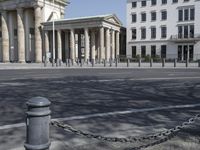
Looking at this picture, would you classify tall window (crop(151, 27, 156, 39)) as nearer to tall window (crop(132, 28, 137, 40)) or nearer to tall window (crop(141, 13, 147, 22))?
tall window (crop(141, 13, 147, 22))

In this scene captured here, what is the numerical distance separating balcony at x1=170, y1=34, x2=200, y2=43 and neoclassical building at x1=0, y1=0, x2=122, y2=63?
13787mm

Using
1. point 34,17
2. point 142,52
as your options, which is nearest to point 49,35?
point 34,17

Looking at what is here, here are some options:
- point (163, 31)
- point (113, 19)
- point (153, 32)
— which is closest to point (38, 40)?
point (113, 19)

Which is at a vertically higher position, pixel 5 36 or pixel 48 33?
pixel 48 33

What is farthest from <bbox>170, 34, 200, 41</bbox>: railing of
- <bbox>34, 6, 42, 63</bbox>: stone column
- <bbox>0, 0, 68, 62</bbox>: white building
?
<bbox>34, 6, 42, 63</bbox>: stone column

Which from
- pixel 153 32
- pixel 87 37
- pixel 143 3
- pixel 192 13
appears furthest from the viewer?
pixel 143 3

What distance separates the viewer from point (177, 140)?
545 cm

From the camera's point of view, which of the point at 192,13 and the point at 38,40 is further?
the point at 38,40

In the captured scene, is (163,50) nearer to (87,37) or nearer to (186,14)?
(186,14)

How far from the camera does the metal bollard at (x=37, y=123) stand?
10.2 feet

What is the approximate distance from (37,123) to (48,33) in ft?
→ 214

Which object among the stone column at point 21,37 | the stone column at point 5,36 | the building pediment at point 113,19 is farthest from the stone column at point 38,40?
the building pediment at point 113,19

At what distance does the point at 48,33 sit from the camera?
66.9m

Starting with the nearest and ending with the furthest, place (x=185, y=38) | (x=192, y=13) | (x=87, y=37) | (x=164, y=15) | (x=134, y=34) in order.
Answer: (x=185, y=38) → (x=192, y=13) → (x=87, y=37) → (x=164, y=15) → (x=134, y=34)
